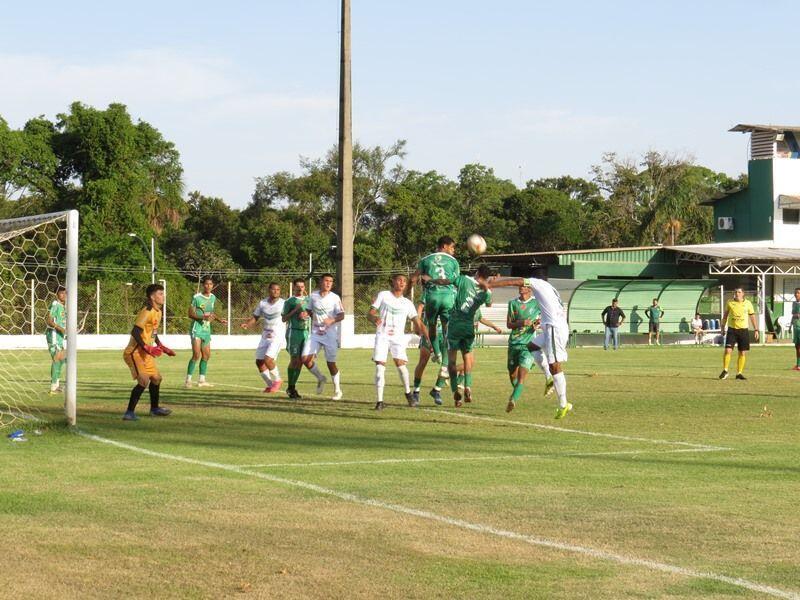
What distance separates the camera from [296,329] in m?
19.8

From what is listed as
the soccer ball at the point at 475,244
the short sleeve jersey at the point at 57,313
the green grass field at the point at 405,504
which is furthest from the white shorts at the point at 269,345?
the soccer ball at the point at 475,244

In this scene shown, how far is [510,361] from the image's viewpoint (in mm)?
18141

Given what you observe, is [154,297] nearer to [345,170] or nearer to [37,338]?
[37,338]

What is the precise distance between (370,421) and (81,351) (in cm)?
2741

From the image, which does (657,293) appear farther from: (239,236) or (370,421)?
(370,421)

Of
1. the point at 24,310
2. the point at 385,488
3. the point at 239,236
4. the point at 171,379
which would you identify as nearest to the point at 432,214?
the point at 239,236

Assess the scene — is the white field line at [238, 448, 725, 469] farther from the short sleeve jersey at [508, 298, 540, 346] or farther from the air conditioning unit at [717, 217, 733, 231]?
the air conditioning unit at [717, 217, 733, 231]

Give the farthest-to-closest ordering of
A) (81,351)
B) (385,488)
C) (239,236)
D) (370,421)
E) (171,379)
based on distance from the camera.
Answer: (239,236) → (81,351) → (171,379) → (370,421) → (385,488)

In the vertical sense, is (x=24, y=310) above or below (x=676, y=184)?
below

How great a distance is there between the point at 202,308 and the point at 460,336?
618cm

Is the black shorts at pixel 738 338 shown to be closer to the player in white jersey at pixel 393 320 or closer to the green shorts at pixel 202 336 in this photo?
the player in white jersey at pixel 393 320

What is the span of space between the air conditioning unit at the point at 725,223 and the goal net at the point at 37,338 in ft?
135

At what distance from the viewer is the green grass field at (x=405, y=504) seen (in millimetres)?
6727

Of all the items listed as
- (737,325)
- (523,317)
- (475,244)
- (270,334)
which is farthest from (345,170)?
(475,244)
